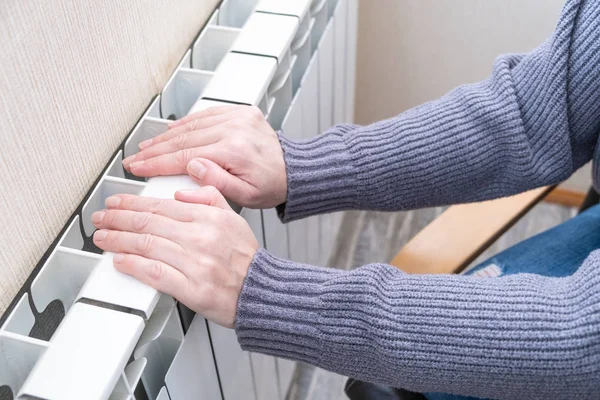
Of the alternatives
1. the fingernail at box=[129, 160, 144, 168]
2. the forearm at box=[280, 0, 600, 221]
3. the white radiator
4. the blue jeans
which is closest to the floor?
the white radiator

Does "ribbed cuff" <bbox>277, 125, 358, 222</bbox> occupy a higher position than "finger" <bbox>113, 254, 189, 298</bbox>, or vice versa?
"finger" <bbox>113, 254, 189, 298</bbox>

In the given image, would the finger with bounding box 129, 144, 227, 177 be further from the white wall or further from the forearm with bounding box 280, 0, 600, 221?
the white wall

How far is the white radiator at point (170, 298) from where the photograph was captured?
433 millimetres

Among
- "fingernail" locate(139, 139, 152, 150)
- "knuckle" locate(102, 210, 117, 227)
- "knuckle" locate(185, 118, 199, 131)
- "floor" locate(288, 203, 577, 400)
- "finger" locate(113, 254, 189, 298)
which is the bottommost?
"floor" locate(288, 203, 577, 400)

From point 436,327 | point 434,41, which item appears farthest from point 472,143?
point 434,41

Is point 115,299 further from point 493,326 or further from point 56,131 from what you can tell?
point 493,326

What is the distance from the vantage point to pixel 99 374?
1.37 feet

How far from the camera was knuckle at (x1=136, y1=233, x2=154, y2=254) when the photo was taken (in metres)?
0.49

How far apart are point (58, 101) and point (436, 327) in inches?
14.5

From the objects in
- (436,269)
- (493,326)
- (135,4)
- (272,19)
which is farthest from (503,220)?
(135,4)

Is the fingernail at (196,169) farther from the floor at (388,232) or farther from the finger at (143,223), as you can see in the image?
the floor at (388,232)

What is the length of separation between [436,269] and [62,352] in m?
0.46

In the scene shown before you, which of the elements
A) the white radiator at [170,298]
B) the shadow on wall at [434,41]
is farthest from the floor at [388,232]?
the white radiator at [170,298]

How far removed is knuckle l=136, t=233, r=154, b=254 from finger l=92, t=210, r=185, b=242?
10mm
